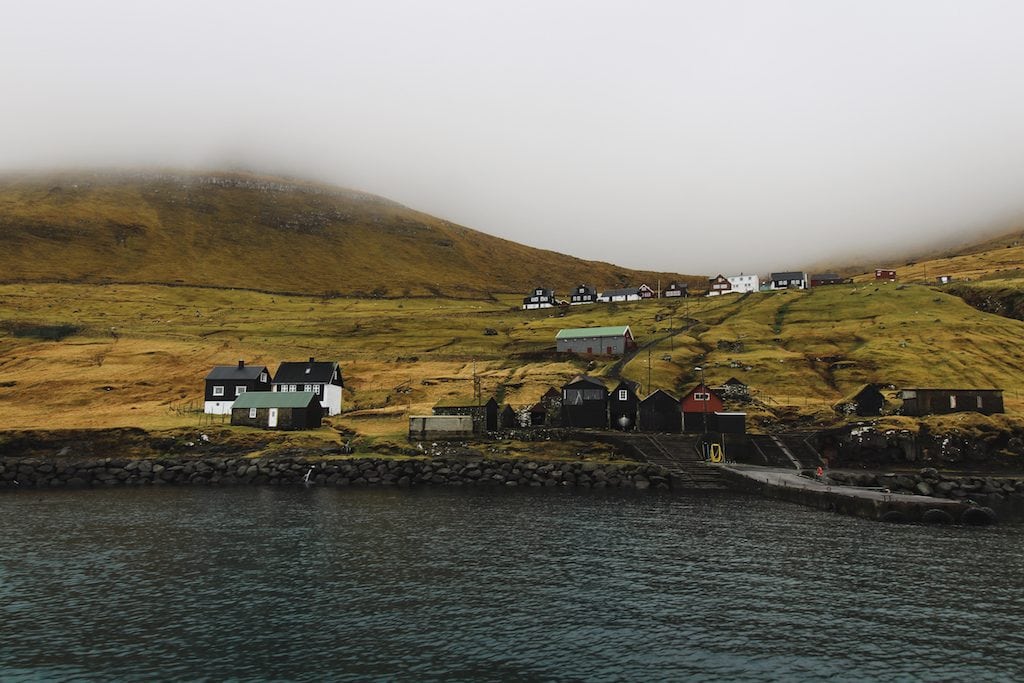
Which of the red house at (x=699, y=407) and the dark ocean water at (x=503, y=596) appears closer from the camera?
the dark ocean water at (x=503, y=596)

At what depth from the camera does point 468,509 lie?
60594 mm

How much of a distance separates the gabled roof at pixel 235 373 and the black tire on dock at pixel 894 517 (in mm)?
83435

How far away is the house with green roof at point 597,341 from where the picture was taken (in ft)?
449

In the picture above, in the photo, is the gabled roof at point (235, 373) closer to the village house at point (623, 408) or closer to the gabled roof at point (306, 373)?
the gabled roof at point (306, 373)

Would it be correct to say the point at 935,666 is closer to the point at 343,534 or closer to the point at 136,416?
the point at 343,534

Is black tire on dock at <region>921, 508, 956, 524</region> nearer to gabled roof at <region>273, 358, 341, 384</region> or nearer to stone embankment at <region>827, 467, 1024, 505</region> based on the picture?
stone embankment at <region>827, 467, 1024, 505</region>

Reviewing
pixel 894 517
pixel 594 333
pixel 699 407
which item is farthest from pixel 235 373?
pixel 894 517

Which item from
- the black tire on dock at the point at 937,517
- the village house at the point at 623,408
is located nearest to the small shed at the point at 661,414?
the village house at the point at 623,408

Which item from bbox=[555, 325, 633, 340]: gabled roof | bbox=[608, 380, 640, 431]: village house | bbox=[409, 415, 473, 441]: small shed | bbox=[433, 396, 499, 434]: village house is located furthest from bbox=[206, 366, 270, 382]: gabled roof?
bbox=[555, 325, 633, 340]: gabled roof

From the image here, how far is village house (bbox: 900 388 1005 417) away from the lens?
285 feet

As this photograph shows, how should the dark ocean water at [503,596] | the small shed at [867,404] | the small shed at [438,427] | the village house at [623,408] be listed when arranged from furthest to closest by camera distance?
the village house at [623,408], the small shed at [867,404], the small shed at [438,427], the dark ocean water at [503,596]

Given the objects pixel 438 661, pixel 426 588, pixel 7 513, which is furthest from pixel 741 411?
pixel 7 513

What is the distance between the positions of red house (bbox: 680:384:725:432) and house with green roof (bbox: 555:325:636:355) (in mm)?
45554

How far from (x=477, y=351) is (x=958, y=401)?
84772 mm
